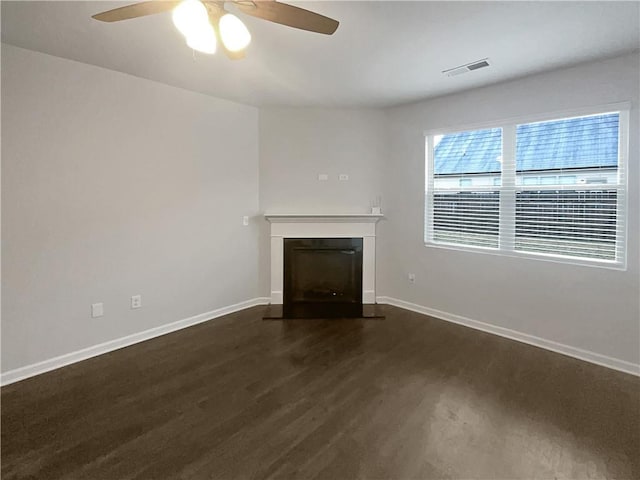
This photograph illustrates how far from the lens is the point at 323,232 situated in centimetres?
443

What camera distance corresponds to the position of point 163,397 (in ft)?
8.21

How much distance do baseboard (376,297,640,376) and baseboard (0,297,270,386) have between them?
7.36 ft

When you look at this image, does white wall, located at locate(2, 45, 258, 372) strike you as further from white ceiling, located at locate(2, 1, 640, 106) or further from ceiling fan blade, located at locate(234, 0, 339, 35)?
ceiling fan blade, located at locate(234, 0, 339, 35)

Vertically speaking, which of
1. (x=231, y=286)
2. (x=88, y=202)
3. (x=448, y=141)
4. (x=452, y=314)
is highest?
(x=448, y=141)

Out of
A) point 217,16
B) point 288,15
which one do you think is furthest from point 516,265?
point 217,16

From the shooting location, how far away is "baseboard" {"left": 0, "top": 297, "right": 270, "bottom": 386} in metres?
2.74

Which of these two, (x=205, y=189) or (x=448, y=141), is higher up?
(x=448, y=141)

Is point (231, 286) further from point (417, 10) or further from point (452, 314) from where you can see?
point (417, 10)

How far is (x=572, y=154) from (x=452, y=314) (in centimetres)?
202

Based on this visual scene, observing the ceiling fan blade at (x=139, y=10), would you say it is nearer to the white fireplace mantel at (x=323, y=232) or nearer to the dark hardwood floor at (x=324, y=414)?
the dark hardwood floor at (x=324, y=414)

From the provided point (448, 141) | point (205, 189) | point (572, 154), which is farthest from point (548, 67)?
point (205, 189)

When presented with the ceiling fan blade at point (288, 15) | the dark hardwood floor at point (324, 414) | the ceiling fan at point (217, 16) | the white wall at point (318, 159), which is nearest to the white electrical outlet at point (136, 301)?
the dark hardwood floor at point (324, 414)

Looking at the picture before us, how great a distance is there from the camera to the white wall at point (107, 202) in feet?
8.86

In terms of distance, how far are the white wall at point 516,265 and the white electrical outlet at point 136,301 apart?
2.90m
